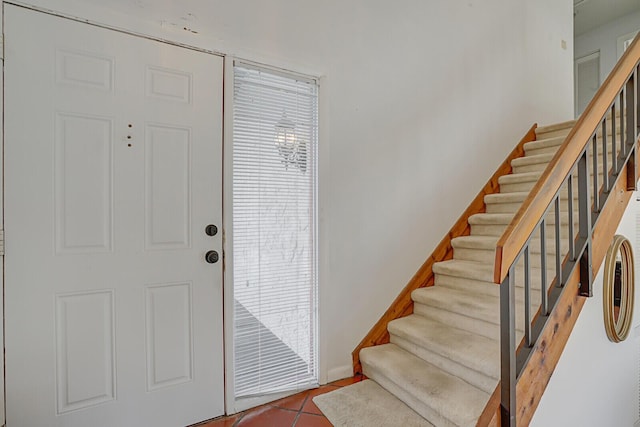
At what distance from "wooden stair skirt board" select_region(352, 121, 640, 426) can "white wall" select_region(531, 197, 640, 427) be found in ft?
0.31

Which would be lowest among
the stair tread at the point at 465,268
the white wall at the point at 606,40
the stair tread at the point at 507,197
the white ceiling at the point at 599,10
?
the stair tread at the point at 465,268

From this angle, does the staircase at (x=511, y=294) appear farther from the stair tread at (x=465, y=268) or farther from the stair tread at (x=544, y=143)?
the stair tread at (x=544, y=143)

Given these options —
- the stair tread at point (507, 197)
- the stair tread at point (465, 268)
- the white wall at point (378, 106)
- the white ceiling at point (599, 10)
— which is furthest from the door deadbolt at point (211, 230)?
the white ceiling at point (599, 10)

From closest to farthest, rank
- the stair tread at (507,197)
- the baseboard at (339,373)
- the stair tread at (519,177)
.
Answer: the baseboard at (339,373)
the stair tread at (507,197)
the stair tread at (519,177)

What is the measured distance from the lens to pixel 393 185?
8.23 feet

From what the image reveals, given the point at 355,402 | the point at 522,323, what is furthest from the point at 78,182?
the point at 522,323

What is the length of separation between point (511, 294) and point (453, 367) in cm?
84

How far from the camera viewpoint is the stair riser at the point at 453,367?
5.48 ft

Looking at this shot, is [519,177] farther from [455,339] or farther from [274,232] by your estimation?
[274,232]

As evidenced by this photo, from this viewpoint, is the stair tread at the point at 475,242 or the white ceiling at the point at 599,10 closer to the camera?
the stair tread at the point at 475,242

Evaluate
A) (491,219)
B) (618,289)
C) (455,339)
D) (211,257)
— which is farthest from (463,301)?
(211,257)

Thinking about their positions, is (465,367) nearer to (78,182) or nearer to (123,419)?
(123,419)

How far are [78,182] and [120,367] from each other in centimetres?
91

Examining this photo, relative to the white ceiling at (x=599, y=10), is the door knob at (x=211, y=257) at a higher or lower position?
lower
